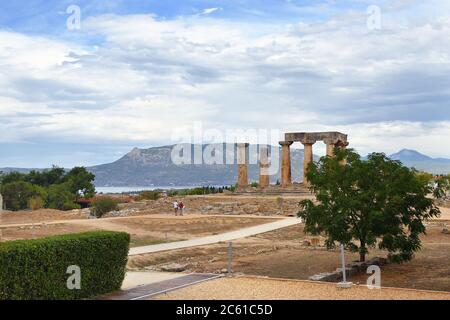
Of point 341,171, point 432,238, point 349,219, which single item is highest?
point 341,171

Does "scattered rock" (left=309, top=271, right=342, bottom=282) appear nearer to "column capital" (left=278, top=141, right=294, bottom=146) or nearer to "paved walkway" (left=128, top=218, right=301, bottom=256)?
"paved walkway" (left=128, top=218, right=301, bottom=256)

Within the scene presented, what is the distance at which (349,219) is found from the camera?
24484mm

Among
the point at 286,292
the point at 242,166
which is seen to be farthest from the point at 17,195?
the point at 286,292

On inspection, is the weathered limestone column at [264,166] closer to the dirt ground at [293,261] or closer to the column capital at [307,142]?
the column capital at [307,142]

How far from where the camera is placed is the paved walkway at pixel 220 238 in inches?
1164

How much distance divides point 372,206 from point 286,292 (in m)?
8.51

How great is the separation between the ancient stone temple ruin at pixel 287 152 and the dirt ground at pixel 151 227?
1813cm

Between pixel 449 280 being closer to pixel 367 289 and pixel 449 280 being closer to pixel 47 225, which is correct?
pixel 367 289

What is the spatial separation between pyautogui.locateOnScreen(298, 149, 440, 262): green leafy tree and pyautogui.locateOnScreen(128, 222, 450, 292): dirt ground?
46.8 inches

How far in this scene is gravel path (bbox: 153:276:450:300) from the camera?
1598cm

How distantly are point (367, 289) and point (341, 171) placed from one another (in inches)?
337

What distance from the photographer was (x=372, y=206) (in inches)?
947
